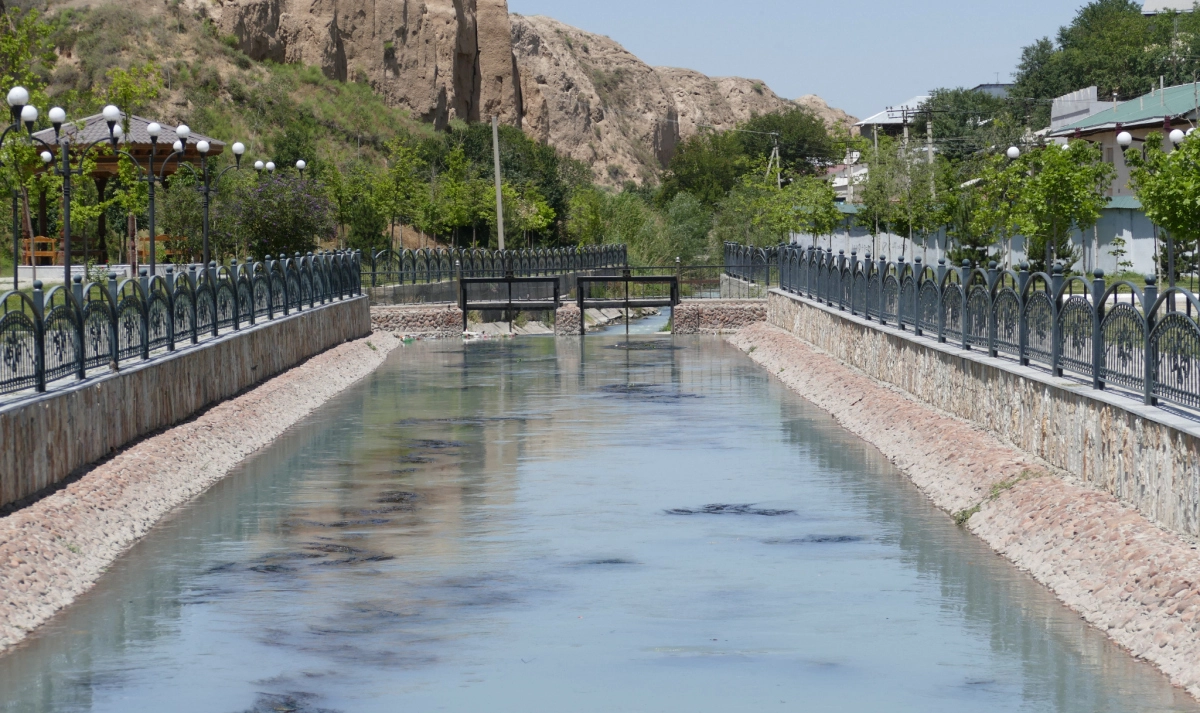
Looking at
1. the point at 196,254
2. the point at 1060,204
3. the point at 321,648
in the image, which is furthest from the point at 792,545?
the point at 196,254

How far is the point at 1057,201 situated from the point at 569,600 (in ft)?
114

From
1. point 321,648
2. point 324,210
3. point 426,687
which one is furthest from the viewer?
point 324,210

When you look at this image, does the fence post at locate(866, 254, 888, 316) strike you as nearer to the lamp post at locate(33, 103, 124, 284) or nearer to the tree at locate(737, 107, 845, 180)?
the lamp post at locate(33, 103, 124, 284)

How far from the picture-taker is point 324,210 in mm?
45562

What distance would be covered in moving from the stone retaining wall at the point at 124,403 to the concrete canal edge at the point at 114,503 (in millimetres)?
202

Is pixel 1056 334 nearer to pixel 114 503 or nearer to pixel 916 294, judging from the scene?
pixel 916 294

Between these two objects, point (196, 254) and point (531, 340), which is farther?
point (196, 254)

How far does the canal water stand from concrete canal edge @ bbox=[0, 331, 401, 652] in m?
0.23

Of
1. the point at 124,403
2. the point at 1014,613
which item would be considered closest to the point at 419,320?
the point at 124,403

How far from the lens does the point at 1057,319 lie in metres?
15.1

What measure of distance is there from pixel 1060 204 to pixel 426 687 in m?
36.9

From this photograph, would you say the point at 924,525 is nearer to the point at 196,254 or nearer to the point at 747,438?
the point at 747,438

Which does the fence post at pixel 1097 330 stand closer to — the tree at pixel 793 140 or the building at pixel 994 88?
the tree at pixel 793 140

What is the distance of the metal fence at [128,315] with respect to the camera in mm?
14219
